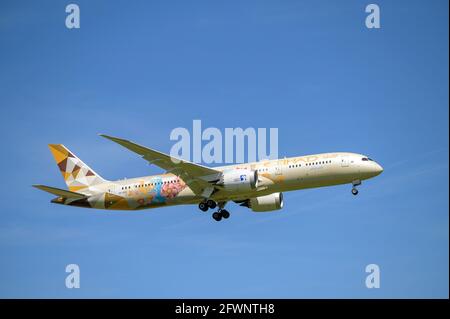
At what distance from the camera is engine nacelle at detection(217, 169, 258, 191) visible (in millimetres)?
61094

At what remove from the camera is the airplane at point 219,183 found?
2383 inches

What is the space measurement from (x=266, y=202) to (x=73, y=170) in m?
17.0

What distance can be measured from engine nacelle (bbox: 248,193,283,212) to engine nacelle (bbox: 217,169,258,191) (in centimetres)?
588

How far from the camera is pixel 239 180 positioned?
61.4 metres

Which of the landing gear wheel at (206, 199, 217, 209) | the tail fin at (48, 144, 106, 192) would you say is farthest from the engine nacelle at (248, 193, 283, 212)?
the tail fin at (48, 144, 106, 192)

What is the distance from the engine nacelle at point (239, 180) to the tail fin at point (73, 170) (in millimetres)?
12010

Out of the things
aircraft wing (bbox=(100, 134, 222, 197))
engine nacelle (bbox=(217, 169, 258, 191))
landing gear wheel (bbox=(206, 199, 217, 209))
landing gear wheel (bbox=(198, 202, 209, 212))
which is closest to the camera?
aircraft wing (bbox=(100, 134, 222, 197))

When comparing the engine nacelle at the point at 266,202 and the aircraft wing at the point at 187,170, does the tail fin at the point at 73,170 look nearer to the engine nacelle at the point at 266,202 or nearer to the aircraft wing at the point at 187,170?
the aircraft wing at the point at 187,170

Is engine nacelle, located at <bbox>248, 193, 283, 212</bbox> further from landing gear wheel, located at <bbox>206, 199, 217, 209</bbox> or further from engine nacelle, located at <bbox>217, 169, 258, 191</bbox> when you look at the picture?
engine nacelle, located at <bbox>217, 169, 258, 191</bbox>

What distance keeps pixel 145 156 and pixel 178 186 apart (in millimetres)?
4717

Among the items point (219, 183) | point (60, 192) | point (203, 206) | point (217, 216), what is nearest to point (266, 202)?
point (217, 216)

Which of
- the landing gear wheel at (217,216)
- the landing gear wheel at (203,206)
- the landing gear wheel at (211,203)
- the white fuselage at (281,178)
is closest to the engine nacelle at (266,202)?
the landing gear wheel at (217,216)
